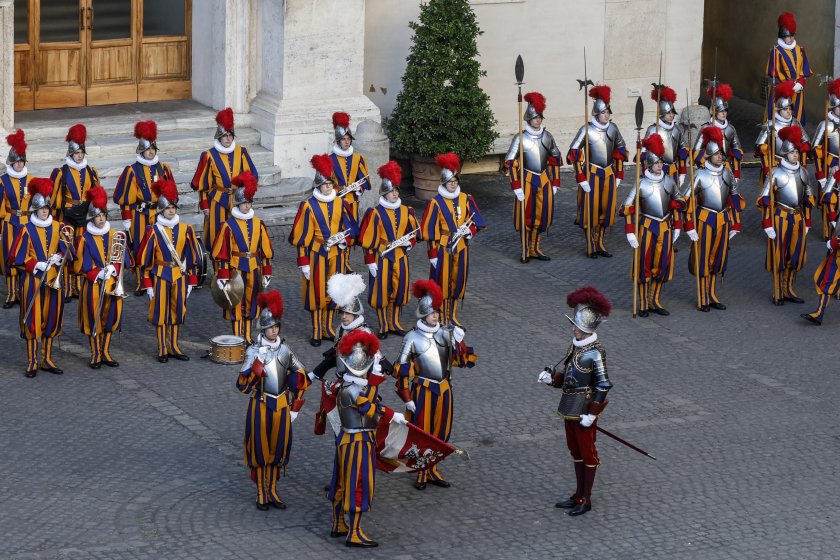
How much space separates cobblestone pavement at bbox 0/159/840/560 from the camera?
39.1 ft

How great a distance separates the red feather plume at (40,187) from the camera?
1511cm

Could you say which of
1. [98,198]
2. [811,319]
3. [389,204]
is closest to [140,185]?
[98,198]

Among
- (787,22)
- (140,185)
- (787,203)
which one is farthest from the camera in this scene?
(787,22)

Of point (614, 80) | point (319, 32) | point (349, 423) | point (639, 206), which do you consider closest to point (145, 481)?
point (349, 423)

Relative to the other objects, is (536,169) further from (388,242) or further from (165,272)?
(165,272)

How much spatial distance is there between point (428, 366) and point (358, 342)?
1.00m

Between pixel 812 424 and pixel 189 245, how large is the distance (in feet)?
18.7

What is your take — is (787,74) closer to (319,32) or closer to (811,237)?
(811,237)

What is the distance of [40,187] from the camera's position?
15.1 meters

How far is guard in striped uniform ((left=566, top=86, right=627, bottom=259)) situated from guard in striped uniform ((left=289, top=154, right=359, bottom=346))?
12.6 ft

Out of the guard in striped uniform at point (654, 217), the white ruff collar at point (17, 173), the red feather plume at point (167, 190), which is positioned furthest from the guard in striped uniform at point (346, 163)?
the white ruff collar at point (17, 173)

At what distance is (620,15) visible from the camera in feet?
74.7

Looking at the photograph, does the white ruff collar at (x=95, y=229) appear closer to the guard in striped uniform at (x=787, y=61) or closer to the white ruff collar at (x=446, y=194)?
the white ruff collar at (x=446, y=194)

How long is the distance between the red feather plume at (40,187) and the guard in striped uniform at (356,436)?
4.37 m
